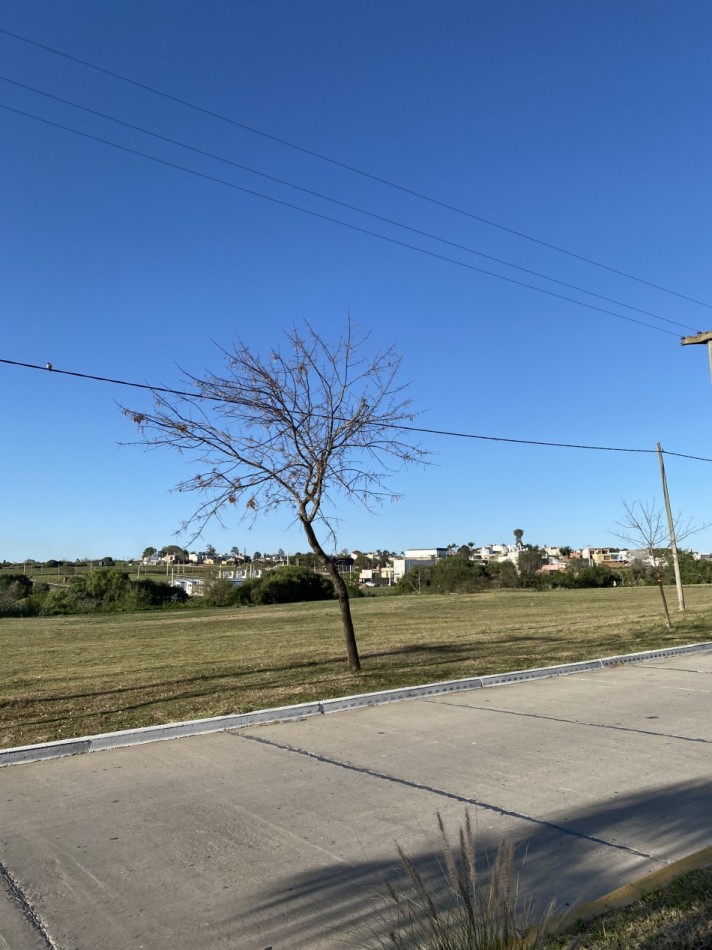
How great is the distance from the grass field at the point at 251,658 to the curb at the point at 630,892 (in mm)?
6158

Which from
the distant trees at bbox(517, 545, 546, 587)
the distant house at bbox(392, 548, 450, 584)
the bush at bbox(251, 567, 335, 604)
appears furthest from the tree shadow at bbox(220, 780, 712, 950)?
the distant house at bbox(392, 548, 450, 584)

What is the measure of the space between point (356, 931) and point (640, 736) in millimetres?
5244

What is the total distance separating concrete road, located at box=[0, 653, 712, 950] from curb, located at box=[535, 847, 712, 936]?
0.56 ft

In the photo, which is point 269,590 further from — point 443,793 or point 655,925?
point 655,925

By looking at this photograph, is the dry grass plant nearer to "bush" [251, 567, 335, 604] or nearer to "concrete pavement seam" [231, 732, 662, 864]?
"concrete pavement seam" [231, 732, 662, 864]

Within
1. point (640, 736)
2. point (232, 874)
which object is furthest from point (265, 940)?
point (640, 736)

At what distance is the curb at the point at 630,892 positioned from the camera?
3.64 m

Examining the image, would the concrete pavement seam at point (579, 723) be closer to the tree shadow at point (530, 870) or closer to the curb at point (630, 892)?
the tree shadow at point (530, 870)

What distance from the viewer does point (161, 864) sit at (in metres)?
4.77

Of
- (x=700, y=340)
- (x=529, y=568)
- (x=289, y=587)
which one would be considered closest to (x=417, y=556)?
(x=529, y=568)

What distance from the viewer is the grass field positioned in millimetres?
10031

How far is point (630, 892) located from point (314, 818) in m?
2.38

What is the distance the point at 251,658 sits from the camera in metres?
16.2

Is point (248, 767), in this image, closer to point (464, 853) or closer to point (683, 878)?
point (683, 878)
